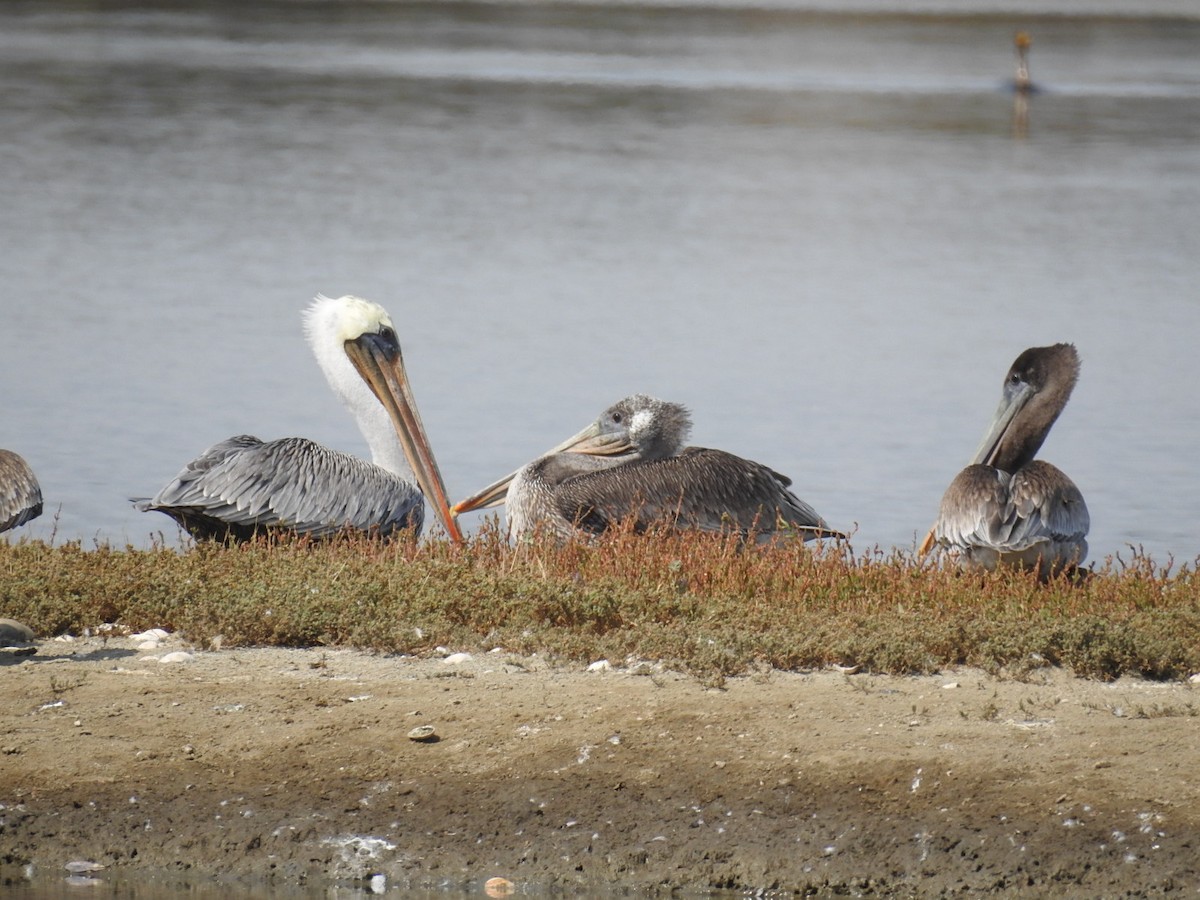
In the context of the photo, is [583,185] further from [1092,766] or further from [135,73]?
[1092,766]

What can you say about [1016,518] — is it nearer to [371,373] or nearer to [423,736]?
[423,736]

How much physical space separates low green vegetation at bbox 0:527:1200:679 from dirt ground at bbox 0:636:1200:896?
28 centimetres

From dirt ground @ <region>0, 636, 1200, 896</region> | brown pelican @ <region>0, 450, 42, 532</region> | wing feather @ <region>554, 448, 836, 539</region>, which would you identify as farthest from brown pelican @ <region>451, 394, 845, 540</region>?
dirt ground @ <region>0, 636, 1200, 896</region>

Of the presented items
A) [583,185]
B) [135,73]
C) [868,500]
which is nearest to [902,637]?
[868,500]

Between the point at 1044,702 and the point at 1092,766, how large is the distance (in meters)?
0.54

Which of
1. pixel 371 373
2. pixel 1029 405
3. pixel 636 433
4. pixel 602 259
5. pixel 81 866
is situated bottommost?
pixel 81 866

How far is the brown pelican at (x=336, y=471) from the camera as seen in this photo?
28.3 feet

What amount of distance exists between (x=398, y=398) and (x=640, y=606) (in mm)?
3502

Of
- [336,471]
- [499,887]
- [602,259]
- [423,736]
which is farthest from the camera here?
[602,259]

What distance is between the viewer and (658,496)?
8977mm

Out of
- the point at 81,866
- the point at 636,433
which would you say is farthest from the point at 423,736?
the point at 636,433

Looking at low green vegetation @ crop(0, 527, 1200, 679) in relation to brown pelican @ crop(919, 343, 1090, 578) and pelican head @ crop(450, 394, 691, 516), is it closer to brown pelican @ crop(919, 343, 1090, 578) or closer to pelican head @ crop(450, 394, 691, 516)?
brown pelican @ crop(919, 343, 1090, 578)

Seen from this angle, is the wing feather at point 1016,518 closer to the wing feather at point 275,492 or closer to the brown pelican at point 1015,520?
the brown pelican at point 1015,520

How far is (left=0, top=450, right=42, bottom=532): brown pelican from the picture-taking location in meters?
8.35
